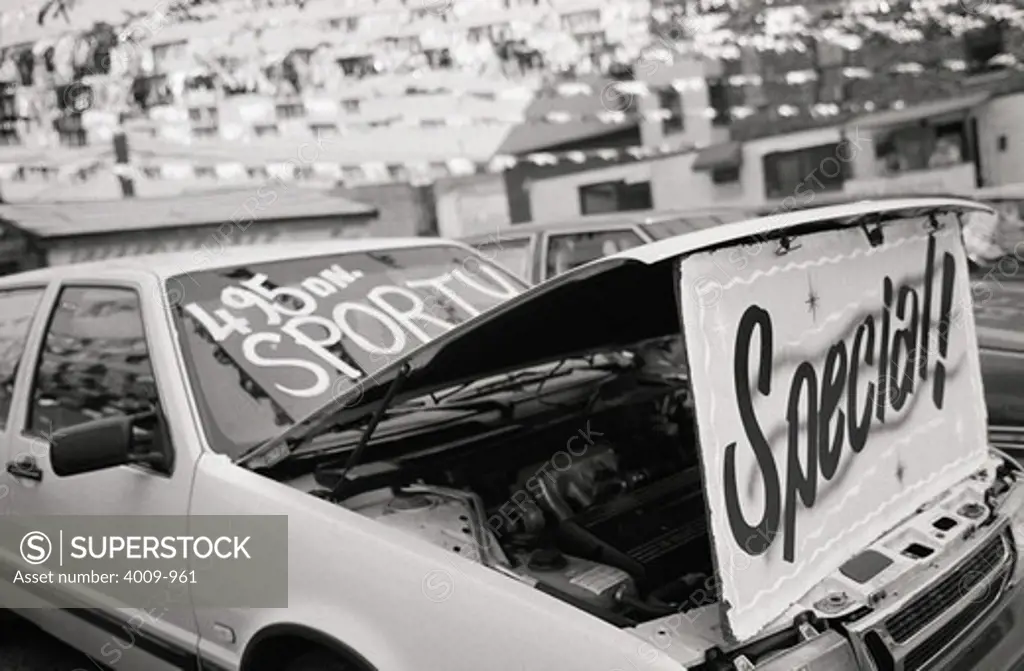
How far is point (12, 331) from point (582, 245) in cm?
350

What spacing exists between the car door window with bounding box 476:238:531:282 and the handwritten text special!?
382cm

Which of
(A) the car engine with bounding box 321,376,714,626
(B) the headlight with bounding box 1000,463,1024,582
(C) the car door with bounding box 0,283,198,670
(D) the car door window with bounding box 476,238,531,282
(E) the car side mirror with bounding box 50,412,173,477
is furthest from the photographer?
(D) the car door window with bounding box 476,238,531,282

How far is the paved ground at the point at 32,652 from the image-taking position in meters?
2.91

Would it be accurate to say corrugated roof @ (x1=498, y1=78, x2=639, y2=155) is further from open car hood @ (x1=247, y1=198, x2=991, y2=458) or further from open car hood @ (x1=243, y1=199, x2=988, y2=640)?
open car hood @ (x1=243, y1=199, x2=988, y2=640)

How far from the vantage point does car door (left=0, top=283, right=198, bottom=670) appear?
207cm

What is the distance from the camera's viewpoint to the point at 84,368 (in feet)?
8.64

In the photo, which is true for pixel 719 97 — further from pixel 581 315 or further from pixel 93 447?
pixel 93 447

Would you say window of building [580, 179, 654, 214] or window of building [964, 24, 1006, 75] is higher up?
window of building [964, 24, 1006, 75]

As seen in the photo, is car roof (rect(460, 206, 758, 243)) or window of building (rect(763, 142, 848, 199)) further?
window of building (rect(763, 142, 848, 199))

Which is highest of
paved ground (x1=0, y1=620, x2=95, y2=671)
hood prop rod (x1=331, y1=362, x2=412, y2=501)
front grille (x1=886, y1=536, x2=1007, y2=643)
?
hood prop rod (x1=331, y1=362, x2=412, y2=501)

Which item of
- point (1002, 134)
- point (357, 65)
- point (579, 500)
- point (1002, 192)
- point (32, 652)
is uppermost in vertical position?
point (357, 65)

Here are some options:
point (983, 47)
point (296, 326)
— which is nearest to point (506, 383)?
point (296, 326)

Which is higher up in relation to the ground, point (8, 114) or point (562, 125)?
point (8, 114)

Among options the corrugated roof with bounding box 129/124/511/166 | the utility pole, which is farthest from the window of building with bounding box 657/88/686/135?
the utility pole
